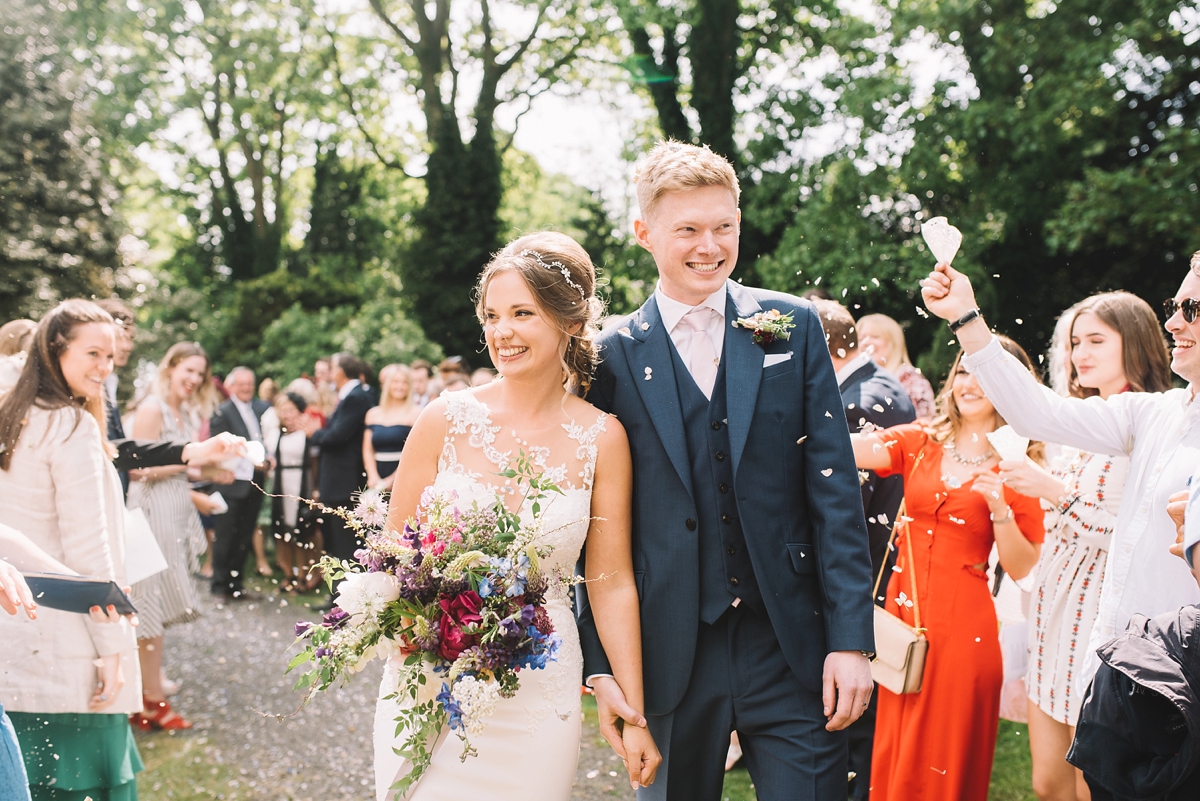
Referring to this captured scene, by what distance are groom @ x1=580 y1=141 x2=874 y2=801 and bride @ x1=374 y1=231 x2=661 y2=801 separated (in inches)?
3.1

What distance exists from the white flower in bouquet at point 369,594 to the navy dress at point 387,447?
6845 mm

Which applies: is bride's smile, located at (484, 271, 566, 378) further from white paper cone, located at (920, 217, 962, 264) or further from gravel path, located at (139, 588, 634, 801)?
gravel path, located at (139, 588, 634, 801)

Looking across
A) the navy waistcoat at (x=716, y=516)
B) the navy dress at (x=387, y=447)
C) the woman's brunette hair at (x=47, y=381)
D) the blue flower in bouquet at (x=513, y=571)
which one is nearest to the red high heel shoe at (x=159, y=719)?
the woman's brunette hair at (x=47, y=381)

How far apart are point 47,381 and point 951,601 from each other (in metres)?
3.96

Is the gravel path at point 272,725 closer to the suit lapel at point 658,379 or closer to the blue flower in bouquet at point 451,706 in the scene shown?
the blue flower in bouquet at point 451,706

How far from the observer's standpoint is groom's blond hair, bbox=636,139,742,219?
8.49ft

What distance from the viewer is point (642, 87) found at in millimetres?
18797

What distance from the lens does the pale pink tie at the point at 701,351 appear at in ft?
8.79

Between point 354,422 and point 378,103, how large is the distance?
17.5 m

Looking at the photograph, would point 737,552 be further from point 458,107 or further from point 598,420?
point 458,107

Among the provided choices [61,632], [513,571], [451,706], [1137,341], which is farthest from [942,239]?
[61,632]

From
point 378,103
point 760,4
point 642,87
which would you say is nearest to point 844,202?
point 760,4

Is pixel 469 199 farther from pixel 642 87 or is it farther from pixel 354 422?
pixel 354 422

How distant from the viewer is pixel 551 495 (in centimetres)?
270
